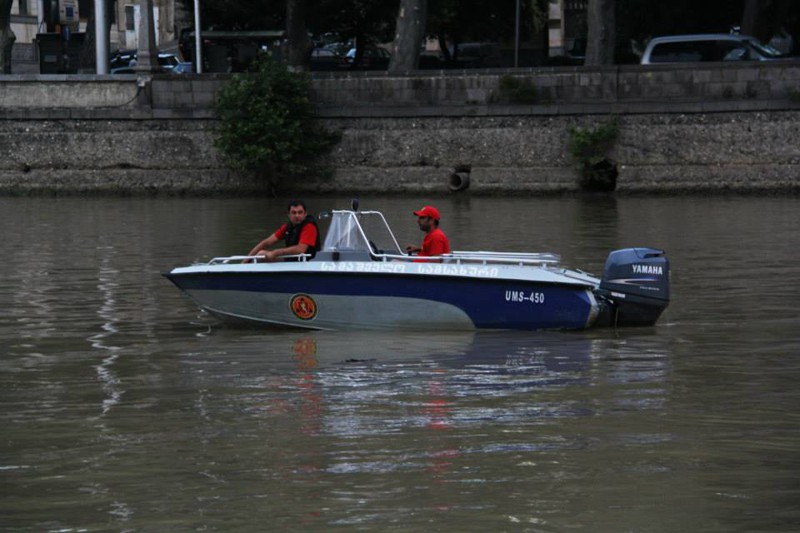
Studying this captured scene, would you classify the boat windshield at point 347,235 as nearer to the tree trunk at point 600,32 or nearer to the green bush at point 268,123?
the green bush at point 268,123

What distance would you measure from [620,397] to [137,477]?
11.9ft

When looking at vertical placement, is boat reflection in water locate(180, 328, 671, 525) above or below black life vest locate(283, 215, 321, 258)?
below

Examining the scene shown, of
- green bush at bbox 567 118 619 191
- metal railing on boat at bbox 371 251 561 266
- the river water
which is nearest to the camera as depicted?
the river water

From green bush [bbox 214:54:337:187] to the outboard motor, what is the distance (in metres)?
18.6

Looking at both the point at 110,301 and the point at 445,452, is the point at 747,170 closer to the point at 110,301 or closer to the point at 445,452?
the point at 110,301

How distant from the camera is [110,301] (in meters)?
15.9

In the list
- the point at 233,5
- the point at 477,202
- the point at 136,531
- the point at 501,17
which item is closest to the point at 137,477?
the point at 136,531

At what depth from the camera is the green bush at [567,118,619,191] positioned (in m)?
30.8

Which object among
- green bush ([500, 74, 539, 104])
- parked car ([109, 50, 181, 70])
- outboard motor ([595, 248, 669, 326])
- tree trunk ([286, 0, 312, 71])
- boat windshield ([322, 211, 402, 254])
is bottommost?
outboard motor ([595, 248, 669, 326])

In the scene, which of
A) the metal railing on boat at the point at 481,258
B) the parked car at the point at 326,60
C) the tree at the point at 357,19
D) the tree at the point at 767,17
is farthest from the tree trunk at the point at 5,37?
the metal railing on boat at the point at 481,258

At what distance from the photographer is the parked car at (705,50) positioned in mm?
31641

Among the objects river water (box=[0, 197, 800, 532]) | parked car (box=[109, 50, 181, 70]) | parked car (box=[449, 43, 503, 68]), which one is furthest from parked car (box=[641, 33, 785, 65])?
parked car (box=[109, 50, 181, 70])

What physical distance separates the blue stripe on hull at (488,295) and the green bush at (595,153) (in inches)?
709

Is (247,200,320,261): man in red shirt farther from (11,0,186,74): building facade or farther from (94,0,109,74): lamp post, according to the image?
(11,0,186,74): building facade
